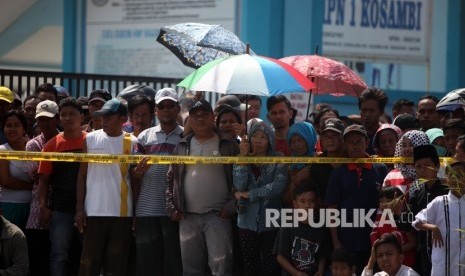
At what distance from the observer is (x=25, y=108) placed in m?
12.8

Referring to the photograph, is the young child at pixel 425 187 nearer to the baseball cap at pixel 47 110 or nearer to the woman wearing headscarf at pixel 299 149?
→ the woman wearing headscarf at pixel 299 149

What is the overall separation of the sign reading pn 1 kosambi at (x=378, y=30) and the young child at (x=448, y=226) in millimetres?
8041

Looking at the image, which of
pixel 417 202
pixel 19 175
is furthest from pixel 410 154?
pixel 19 175

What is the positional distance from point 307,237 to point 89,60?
31.0ft

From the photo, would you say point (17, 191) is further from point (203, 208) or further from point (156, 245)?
point (203, 208)

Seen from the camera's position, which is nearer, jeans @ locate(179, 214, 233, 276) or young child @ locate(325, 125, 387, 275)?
young child @ locate(325, 125, 387, 275)

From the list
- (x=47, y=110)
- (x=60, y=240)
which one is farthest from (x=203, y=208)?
(x=47, y=110)

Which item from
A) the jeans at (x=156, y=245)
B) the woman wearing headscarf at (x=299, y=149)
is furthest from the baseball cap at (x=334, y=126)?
the jeans at (x=156, y=245)

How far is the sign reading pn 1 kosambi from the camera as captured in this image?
57.7ft

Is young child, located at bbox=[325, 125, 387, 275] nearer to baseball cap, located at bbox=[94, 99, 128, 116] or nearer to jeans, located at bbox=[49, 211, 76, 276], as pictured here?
baseball cap, located at bbox=[94, 99, 128, 116]

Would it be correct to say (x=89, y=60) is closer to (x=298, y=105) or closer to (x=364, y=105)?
(x=298, y=105)

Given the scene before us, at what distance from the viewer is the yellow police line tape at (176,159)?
10.4 m

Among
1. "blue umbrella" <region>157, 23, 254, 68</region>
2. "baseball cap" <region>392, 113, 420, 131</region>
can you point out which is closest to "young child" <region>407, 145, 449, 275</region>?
"baseball cap" <region>392, 113, 420, 131</region>

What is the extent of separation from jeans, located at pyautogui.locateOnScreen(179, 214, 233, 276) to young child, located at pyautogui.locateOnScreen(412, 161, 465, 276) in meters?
1.85
